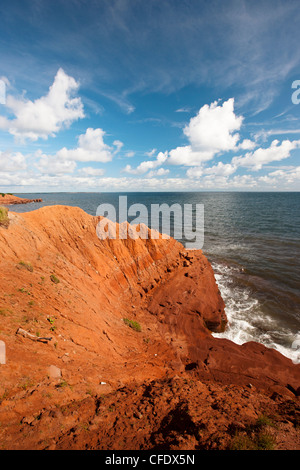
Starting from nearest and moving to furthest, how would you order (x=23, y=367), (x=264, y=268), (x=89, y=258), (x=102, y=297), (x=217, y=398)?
(x=23, y=367) → (x=217, y=398) → (x=102, y=297) → (x=89, y=258) → (x=264, y=268)

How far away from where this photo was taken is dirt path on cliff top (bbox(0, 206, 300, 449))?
5.20m

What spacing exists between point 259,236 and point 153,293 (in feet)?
115

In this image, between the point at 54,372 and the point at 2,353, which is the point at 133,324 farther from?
the point at 2,353

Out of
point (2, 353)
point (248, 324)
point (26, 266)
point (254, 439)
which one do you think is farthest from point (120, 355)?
point (248, 324)

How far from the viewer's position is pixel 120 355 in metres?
10.2

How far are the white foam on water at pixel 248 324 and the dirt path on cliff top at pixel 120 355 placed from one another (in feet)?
4.62

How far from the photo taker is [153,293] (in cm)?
1700

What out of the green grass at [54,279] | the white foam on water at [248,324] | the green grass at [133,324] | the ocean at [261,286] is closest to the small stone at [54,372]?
the green grass at [54,279]

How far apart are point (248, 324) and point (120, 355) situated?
12.4 metres

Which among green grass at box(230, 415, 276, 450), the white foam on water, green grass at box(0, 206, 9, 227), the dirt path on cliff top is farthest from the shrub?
the white foam on water

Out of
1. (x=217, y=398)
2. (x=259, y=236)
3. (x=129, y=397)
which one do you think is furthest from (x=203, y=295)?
(x=259, y=236)

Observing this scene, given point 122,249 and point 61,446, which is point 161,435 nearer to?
point 61,446

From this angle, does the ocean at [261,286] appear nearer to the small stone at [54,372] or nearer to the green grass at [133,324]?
the green grass at [133,324]

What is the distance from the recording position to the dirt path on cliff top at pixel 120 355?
17.1 feet
